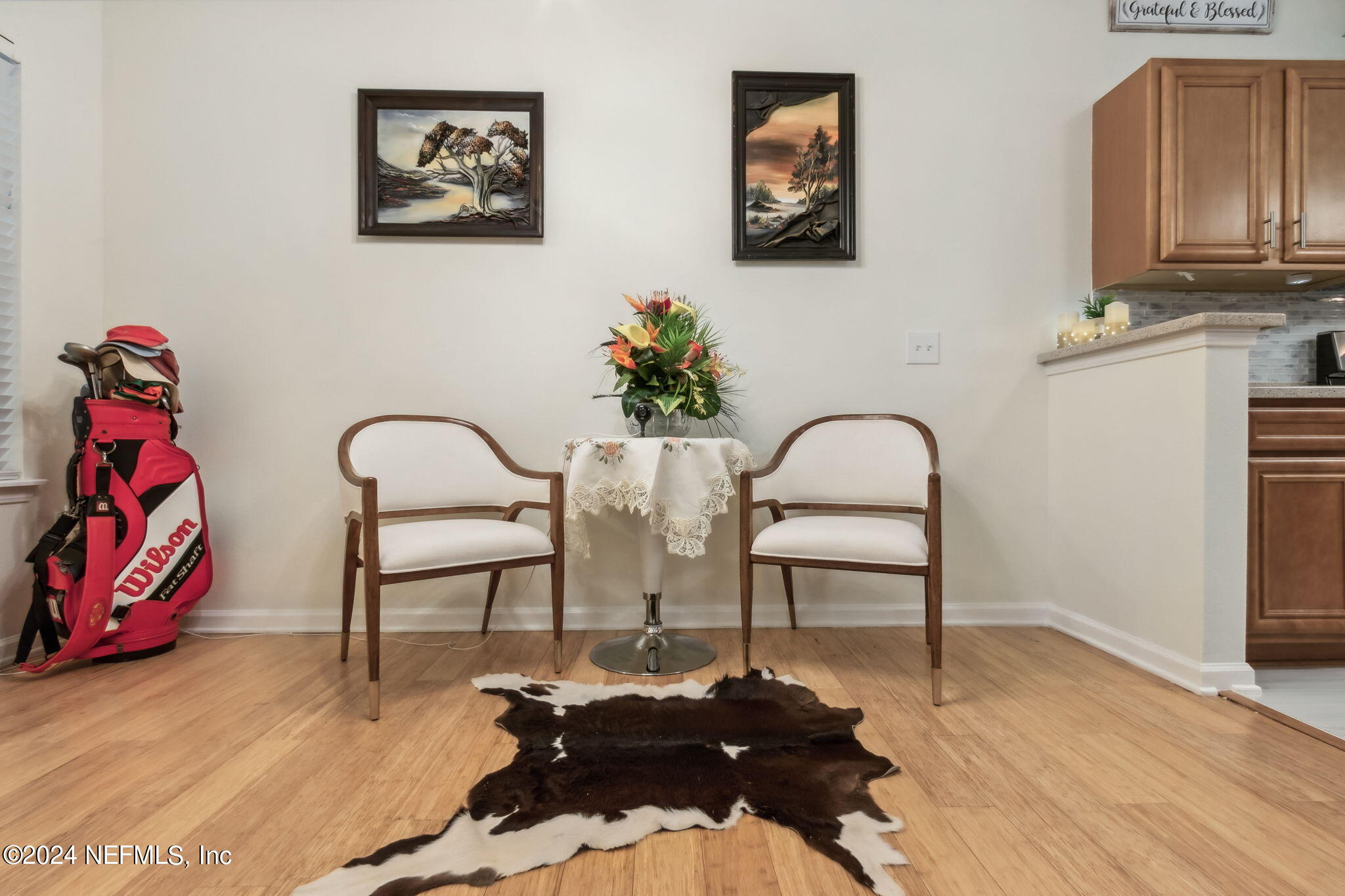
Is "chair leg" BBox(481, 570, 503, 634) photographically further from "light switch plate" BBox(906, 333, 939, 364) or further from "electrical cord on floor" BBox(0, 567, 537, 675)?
"light switch plate" BBox(906, 333, 939, 364)

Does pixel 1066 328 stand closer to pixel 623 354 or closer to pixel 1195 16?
pixel 1195 16

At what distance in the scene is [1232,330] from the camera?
71.8 inches

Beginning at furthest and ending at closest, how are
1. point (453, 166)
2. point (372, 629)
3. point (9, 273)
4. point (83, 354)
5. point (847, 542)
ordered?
point (453, 166), point (9, 273), point (83, 354), point (847, 542), point (372, 629)

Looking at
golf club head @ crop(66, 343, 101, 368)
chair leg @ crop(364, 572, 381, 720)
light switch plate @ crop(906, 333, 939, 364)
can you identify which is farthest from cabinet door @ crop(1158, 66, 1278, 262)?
golf club head @ crop(66, 343, 101, 368)

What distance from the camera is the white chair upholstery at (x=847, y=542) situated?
1834 millimetres

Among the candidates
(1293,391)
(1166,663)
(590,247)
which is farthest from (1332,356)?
(590,247)

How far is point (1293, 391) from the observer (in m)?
2.02

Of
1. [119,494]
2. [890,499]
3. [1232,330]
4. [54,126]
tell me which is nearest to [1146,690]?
[890,499]

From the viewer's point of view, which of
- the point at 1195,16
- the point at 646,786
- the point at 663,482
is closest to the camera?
the point at 646,786

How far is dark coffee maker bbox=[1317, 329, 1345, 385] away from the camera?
8.39ft

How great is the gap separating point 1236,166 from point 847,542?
215cm

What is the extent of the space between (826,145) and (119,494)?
9.52ft

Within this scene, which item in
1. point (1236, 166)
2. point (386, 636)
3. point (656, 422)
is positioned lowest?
point (386, 636)

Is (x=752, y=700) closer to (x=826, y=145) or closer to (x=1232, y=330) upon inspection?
(x=1232, y=330)
